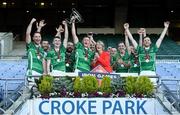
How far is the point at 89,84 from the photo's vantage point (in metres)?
9.65

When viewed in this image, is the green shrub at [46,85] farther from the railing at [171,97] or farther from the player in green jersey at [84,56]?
the railing at [171,97]

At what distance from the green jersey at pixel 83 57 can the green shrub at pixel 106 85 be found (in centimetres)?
88

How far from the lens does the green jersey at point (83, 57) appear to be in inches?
415

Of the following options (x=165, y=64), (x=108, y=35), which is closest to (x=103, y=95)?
(x=165, y=64)

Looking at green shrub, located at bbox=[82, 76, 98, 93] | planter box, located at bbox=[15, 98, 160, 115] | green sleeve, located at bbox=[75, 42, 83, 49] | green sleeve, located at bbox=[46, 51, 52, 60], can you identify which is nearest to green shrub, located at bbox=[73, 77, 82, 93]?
green shrub, located at bbox=[82, 76, 98, 93]

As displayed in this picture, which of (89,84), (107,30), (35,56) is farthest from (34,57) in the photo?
(107,30)

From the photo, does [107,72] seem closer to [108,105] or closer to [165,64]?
[108,105]

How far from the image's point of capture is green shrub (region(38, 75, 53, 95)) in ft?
31.7

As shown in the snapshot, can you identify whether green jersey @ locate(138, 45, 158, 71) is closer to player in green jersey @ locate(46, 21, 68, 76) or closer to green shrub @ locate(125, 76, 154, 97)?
green shrub @ locate(125, 76, 154, 97)

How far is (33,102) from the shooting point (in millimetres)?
9758

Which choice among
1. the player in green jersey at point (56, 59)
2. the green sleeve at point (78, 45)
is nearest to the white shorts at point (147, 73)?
the green sleeve at point (78, 45)

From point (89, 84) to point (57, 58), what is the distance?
3.65 feet

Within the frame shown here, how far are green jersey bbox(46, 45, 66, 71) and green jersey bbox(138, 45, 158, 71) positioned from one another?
1521 mm

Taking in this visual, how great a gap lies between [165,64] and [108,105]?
27.1 ft
